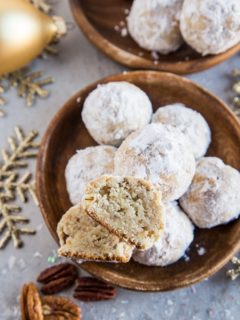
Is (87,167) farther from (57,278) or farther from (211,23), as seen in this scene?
(211,23)

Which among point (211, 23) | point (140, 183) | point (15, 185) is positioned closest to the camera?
point (140, 183)

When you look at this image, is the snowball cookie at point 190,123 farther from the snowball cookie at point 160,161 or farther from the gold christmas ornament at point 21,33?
the gold christmas ornament at point 21,33

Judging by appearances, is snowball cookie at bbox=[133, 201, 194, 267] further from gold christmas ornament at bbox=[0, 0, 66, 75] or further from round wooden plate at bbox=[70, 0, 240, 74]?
gold christmas ornament at bbox=[0, 0, 66, 75]

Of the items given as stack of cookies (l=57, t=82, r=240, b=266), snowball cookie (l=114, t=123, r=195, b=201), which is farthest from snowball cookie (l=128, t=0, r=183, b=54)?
snowball cookie (l=114, t=123, r=195, b=201)

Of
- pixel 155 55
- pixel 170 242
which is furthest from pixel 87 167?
pixel 155 55

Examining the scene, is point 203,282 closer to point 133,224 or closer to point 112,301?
point 112,301

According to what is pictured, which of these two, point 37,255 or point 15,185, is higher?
point 15,185

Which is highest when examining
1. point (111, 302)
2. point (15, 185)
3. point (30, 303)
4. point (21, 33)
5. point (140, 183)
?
point (21, 33)
